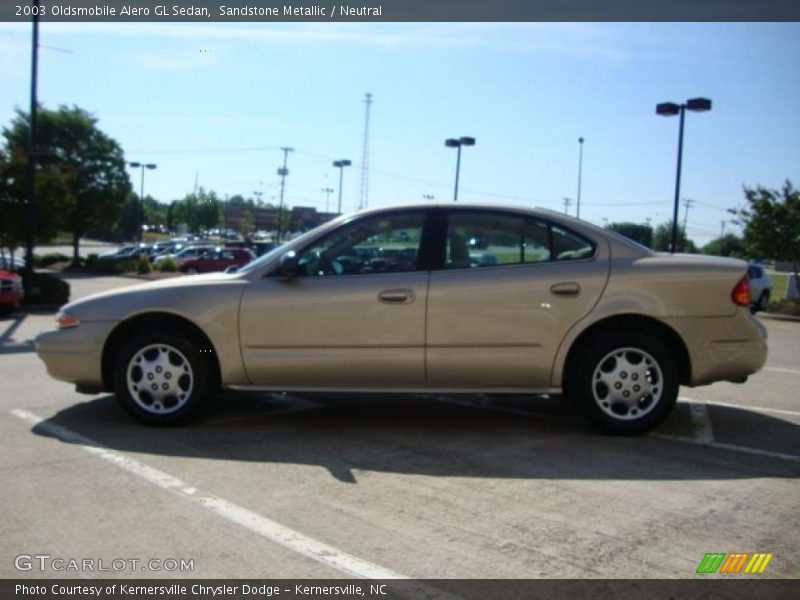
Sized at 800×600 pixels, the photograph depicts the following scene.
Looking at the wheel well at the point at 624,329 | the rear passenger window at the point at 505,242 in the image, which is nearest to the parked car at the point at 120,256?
the rear passenger window at the point at 505,242

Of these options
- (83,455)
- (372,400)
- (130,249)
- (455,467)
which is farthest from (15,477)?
(130,249)

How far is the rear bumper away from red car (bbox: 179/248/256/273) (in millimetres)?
32370

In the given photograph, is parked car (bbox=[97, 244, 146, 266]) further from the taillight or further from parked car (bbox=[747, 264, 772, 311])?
the taillight

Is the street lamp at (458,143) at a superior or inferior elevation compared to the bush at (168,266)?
superior

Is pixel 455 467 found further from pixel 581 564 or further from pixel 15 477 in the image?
pixel 15 477

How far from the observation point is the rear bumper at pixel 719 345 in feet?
17.9

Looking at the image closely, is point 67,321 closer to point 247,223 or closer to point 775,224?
point 775,224

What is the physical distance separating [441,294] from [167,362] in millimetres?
2060

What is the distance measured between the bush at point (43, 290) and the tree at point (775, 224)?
18781 mm

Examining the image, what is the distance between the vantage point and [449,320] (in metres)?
5.43

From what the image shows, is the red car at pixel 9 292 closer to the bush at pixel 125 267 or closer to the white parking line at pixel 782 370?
the white parking line at pixel 782 370

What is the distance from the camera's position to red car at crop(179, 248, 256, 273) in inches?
1443

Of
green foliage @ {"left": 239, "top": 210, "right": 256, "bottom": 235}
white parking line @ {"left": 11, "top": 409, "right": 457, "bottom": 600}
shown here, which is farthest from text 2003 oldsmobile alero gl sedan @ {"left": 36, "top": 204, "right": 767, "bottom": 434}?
green foliage @ {"left": 239, "top": 210, "right": 256, "bottom": 235}

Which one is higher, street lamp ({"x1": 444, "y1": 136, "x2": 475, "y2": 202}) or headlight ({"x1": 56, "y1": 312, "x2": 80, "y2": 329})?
street lamp ({"x1": 444, "y1": 136, "x2": 475, "y2": 202})
